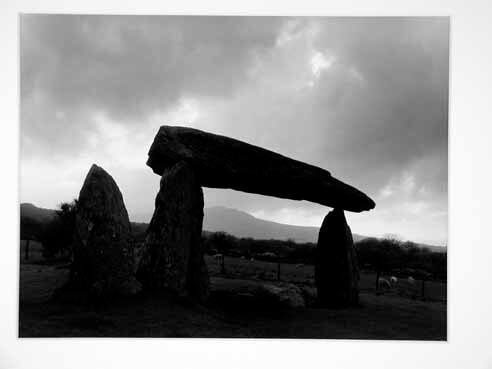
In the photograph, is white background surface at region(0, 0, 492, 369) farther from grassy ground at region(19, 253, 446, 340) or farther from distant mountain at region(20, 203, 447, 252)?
distant mountain at region(20, 203, 447, 252)

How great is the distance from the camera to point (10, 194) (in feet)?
22.8

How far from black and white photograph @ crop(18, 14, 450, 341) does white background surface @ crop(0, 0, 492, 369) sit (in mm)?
204

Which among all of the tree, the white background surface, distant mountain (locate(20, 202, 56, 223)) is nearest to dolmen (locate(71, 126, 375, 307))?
the white background surface

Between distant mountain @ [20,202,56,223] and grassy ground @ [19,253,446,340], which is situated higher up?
distant mountain @ [20,202,56,223]

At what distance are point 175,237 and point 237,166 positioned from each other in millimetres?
1669

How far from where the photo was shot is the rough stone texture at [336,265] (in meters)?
9.34

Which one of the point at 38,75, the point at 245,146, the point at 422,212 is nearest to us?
the point at 245,146

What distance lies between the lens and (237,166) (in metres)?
8.35

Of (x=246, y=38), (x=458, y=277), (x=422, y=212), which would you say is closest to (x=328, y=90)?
(x=246, y=38)

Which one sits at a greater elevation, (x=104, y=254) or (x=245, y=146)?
(x=245, y=146)

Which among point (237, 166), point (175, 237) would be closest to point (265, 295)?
point (175, 237)

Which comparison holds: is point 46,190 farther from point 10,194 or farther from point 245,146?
point 245,146

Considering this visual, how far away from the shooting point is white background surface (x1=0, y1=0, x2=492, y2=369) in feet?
22.6

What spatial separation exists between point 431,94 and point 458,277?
11.0ft
